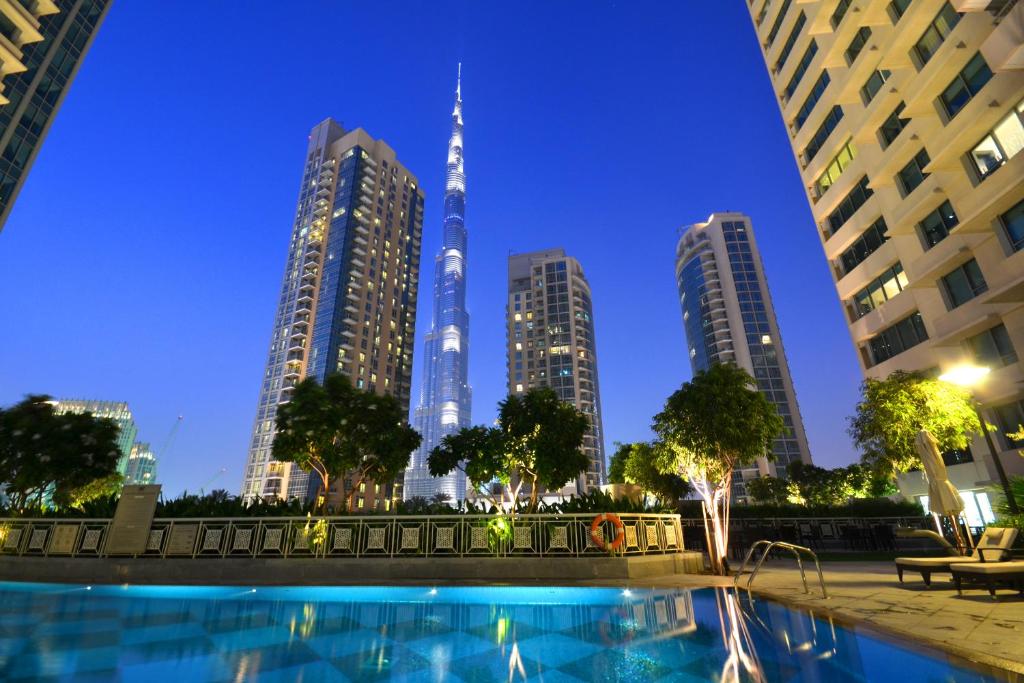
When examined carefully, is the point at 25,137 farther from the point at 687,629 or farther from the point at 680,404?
the point at 687,629

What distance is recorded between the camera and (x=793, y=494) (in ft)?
206

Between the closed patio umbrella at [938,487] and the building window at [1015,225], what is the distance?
12675mm

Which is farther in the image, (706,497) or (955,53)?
(955,53)

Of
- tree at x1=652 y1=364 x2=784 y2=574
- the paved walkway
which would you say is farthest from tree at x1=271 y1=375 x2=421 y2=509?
the paved walkway

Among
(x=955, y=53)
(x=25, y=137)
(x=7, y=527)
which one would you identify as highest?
(x=25, y=137)

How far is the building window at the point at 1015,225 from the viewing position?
20.0 m


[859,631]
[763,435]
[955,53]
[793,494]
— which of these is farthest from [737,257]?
[859,631]

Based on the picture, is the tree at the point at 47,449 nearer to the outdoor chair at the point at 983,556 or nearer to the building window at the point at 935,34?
the outdoor chair at the point at 983,556

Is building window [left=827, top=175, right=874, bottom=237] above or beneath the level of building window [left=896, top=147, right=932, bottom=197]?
above

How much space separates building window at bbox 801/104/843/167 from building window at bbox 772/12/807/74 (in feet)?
25.3

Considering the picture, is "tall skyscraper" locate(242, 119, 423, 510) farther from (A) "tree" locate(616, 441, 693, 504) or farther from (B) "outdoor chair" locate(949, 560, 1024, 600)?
(B) "outdoor chair" locate(949, 560, 1024, 600)

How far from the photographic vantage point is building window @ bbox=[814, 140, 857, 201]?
32.0m

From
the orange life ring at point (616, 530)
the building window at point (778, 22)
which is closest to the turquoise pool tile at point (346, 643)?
the orange life ring at point (616, 530)

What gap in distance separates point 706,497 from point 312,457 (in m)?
22.5
